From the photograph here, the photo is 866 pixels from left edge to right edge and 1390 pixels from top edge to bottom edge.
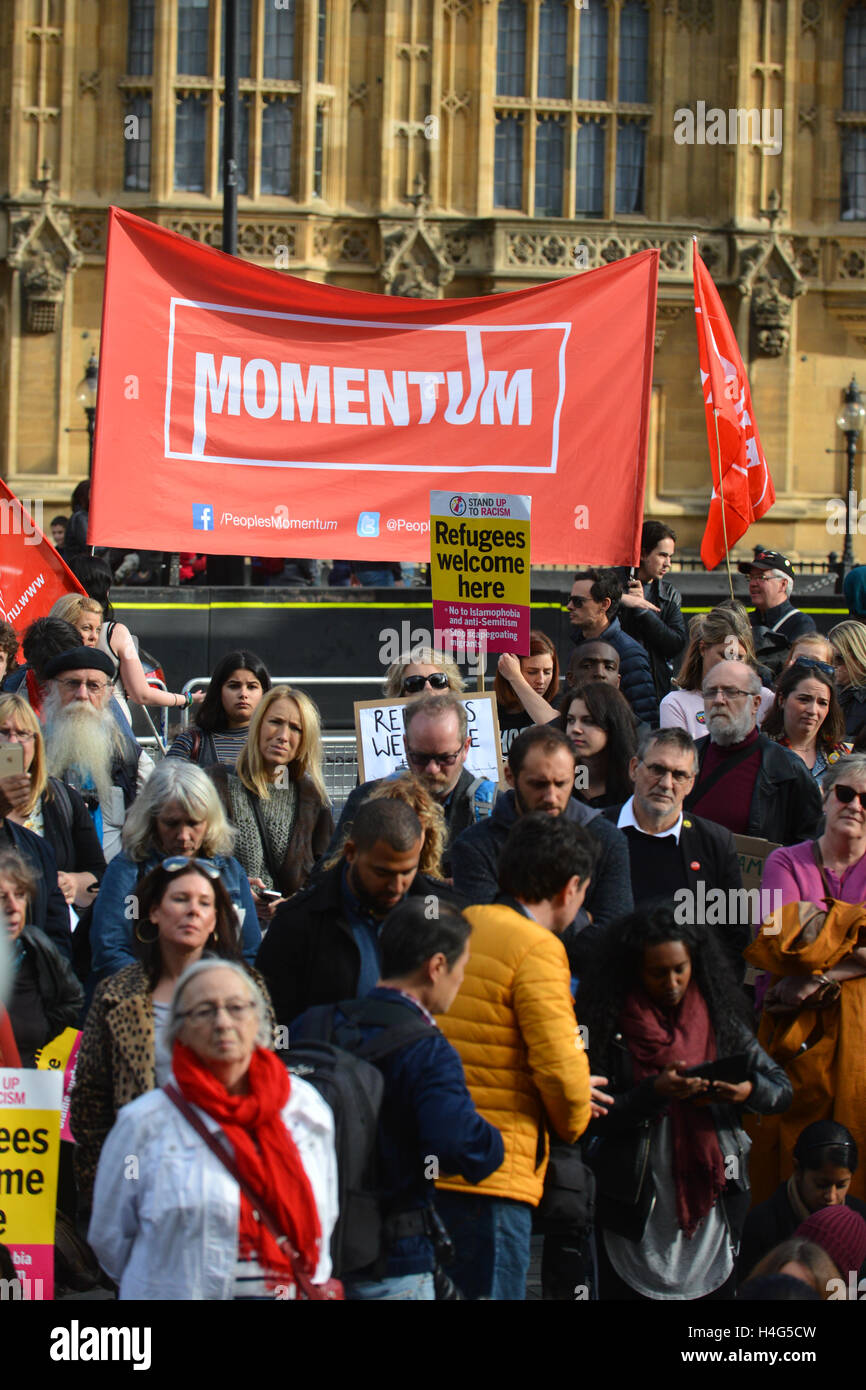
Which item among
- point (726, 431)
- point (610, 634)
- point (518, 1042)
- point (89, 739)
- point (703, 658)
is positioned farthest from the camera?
point (726, 431)

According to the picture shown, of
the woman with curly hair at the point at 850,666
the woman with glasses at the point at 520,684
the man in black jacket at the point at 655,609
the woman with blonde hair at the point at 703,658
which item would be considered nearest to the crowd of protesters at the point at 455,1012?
the woman with blonde hair at the point at 703,658

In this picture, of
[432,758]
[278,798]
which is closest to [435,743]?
[432,758]

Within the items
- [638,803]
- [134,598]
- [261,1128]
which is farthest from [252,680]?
[134,598]

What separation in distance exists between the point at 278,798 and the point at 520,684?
1776 millimetres

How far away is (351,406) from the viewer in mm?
8672

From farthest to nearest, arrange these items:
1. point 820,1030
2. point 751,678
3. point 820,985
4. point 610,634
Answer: point 610,634 < point 751,678 < point 820,1030 < point 820,985

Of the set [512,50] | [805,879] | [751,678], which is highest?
[512,50]

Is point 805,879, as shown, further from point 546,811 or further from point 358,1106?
point 358,1106

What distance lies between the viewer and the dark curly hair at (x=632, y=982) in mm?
4938

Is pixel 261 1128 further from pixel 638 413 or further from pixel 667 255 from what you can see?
pixel 667 255

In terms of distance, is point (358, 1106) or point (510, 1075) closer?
point (358, 1106)

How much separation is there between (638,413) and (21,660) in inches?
121

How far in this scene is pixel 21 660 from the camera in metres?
8.83

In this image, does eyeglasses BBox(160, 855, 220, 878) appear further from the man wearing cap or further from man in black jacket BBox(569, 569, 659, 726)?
the man wearing cap
